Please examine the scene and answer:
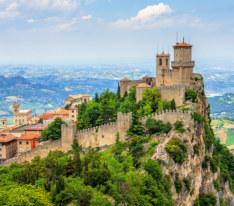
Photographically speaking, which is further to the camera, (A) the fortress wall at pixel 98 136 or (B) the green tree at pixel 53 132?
(B) the green tree at pixel 53 132

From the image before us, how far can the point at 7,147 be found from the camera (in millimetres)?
62812

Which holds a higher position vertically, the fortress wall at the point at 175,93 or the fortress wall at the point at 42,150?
the fortress wall at the point at 175,93

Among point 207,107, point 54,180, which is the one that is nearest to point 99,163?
point 54,180

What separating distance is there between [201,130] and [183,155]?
7.88m

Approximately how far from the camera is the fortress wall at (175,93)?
194 feet

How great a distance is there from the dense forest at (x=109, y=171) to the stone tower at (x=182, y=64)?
306 cm

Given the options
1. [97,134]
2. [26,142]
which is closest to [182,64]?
[97,134]

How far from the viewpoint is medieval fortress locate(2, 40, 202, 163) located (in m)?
54.8

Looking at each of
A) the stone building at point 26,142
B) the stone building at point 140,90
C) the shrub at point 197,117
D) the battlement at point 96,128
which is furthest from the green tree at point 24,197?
the stone building at point 26,142

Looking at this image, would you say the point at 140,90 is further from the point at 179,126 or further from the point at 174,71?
the point at 179,126

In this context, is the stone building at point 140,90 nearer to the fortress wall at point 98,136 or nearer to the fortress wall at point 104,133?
the fortress wall at point 104,133

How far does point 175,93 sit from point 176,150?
9.22 meters

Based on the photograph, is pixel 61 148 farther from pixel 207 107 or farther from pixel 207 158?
pixel 207 107

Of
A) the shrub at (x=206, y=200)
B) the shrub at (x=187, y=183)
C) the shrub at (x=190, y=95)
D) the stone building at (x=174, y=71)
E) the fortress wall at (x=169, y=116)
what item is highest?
the stone building at (x=174, y=71)
